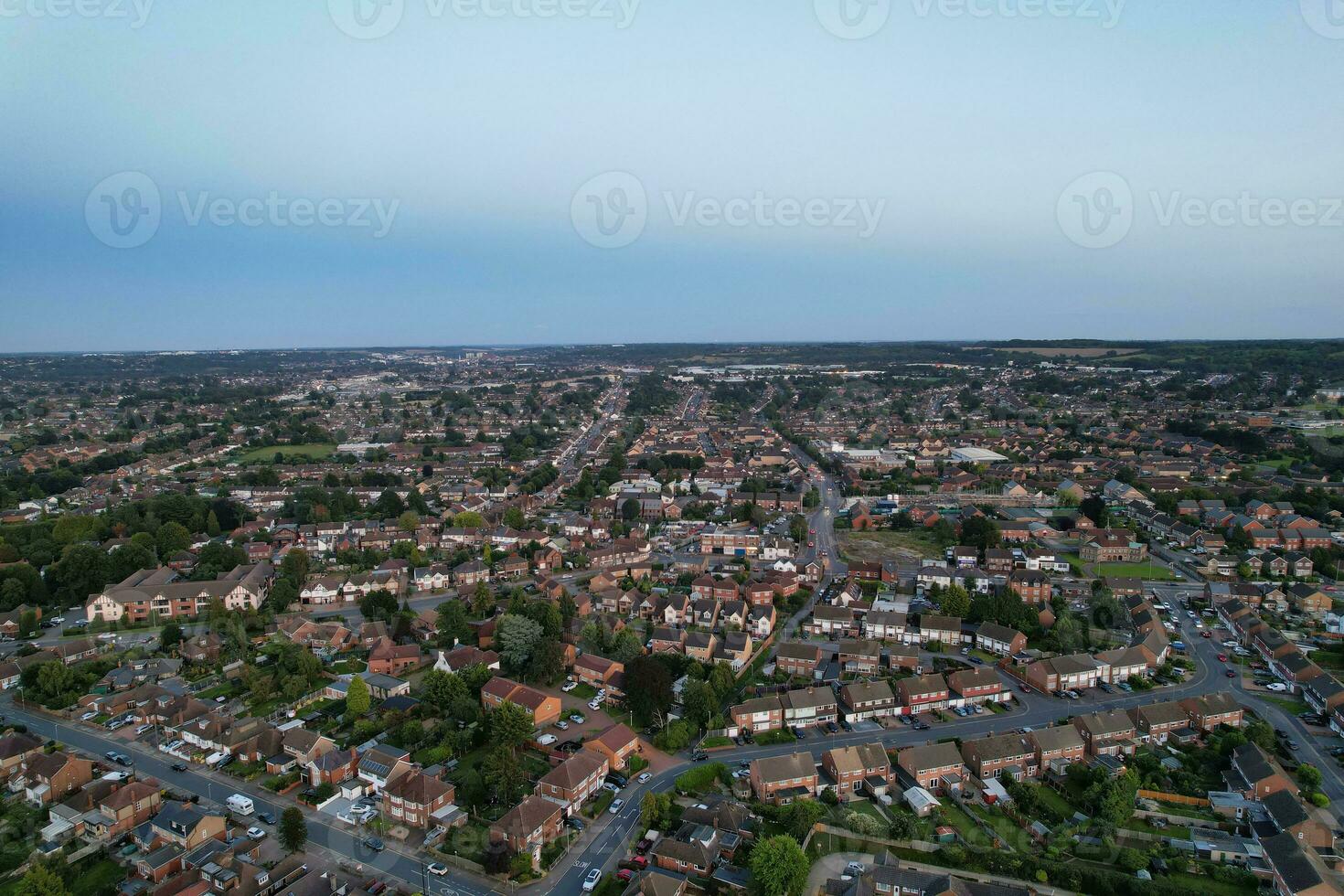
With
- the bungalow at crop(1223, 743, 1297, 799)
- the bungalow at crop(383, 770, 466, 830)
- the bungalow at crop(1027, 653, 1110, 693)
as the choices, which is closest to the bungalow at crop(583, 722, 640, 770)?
the bungalow at crop(383, 770, 466, 830)

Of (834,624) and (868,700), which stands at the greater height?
(868,700)

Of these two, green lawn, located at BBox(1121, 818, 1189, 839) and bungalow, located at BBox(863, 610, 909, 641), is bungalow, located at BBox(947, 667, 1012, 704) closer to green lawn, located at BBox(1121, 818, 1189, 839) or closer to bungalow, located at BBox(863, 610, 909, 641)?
bungalow, located at BBox(863, 610, 909, 641)

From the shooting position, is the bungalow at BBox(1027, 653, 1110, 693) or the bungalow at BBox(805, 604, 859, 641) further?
the bungalow at BBox(805, 604, 859, 641)

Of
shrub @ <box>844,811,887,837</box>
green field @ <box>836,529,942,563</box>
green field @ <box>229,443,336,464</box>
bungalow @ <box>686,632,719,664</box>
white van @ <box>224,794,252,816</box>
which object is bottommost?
white van @ <box>224,794,252,816</box>

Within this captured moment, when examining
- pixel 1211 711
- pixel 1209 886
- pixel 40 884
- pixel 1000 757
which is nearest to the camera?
pixel 40 884

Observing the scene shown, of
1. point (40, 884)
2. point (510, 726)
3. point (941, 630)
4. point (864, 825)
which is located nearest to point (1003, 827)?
point (864, 825)

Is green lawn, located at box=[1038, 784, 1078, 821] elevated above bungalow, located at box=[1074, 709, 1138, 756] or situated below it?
below

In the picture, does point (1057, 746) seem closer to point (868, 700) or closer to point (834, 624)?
point (868, 700)

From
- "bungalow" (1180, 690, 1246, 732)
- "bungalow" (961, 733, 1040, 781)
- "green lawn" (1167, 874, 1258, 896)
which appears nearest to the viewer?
"green lawn" (1167, 874, 1258, 896)
